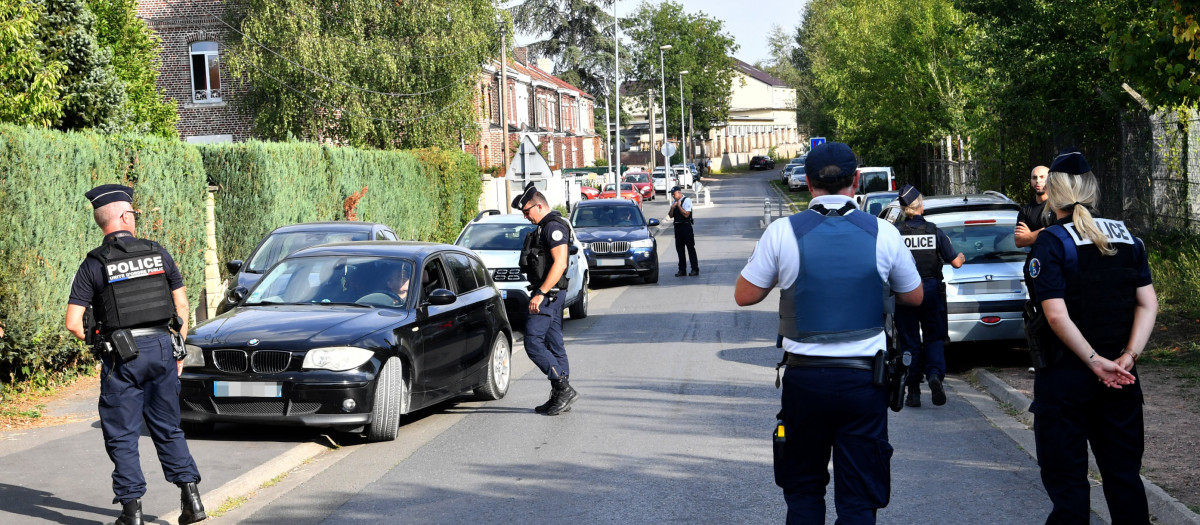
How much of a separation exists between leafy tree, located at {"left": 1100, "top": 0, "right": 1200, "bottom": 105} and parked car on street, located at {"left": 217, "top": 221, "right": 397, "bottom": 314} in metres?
8.60

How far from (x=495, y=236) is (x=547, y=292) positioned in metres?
7.87

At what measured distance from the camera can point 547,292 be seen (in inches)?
366

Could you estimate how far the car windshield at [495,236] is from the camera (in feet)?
55.0

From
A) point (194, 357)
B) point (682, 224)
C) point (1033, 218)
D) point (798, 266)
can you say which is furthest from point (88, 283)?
point (682, 224)

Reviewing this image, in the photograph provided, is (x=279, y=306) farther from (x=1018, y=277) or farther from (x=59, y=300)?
(x=1018, y=277)

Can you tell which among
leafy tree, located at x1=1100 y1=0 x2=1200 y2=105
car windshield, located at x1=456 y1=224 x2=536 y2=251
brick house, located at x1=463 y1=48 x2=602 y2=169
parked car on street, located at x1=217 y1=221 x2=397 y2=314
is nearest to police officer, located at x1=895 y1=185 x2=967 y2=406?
leafy tree, located at x1=1100 y1=0 x2=1200 y2=105

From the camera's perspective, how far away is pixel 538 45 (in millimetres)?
80625

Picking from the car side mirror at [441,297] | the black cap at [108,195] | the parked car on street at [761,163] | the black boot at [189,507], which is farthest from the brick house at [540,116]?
the black boot at [189,507]

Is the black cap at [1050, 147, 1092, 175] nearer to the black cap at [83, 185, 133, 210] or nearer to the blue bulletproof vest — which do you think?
the blue bulletproof vest

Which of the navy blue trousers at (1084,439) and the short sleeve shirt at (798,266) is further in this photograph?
the navy blue trousers at (1084,439)

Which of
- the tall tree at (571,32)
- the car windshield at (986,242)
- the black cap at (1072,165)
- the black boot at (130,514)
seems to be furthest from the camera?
the tall tree at (571,32)

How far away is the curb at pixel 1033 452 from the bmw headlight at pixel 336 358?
4579 mm

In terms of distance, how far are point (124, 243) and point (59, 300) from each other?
215 inches

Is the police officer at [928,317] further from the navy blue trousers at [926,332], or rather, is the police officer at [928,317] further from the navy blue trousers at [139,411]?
the navy blue trousers at [139,411]
